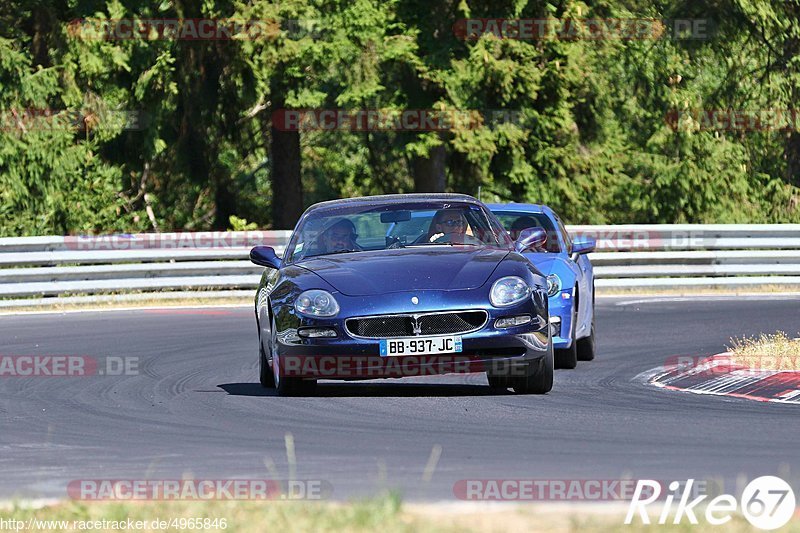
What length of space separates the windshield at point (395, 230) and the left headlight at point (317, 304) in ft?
3.45

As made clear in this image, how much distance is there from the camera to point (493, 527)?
6.03 meters

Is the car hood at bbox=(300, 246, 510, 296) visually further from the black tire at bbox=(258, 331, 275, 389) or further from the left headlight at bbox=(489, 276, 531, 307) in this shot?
the black tire at bbox=(258, 331, 275, 389)

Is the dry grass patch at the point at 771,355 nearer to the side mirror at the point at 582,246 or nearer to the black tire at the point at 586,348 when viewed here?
the black tire at the point at 586,348

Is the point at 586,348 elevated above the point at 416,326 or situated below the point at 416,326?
below

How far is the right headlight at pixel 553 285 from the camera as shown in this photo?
13407 millimetres

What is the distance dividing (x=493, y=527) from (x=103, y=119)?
27315 millimetres

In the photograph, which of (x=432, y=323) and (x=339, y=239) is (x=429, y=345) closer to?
(x=432, y=323)

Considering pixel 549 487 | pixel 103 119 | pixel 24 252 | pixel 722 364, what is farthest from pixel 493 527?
pixel 103 119

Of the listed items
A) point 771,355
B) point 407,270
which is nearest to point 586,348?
point 771,355

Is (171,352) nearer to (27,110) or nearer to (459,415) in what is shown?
(459,415)

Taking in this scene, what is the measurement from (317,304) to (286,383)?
0.84m

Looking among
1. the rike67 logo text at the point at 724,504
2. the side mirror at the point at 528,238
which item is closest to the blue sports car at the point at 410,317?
the side mirror at the point at 528,238

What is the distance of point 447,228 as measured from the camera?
1221cm

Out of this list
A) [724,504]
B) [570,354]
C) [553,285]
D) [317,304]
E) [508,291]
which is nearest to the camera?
[724,504]
